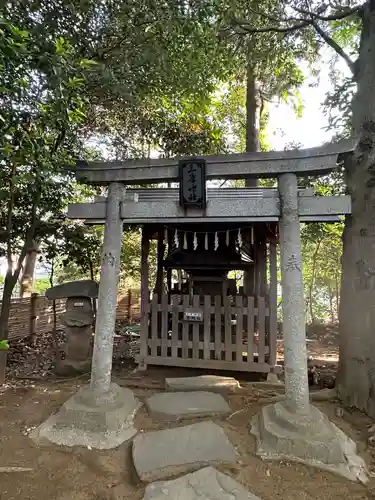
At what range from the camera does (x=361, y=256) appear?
→ 4.16m

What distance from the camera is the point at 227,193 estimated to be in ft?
12.7

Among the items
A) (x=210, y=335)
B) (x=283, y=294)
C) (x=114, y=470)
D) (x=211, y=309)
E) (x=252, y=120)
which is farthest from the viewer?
(x=252, y=120)

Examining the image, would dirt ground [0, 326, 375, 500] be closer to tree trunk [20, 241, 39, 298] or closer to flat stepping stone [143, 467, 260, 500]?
flat stepping stone [143, 467, 260, 500]

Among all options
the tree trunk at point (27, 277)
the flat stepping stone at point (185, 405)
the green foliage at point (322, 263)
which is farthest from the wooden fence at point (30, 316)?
the green foliage at point (322, 263)

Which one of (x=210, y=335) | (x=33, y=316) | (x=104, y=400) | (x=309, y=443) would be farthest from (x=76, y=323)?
(x=309, y=443)

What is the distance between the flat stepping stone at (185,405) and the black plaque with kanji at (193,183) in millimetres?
2412

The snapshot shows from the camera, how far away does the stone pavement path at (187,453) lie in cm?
248

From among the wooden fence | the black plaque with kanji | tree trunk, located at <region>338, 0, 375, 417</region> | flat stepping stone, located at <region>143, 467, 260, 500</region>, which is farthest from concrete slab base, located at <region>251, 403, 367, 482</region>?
the wooden fence

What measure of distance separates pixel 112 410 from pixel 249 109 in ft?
29.5

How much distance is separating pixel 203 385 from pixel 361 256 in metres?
2.73

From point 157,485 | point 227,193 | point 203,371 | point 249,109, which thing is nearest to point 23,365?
point 203,371

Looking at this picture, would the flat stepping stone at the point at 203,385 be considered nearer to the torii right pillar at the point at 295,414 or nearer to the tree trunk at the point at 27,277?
the torii right pillar at the point at 295,414

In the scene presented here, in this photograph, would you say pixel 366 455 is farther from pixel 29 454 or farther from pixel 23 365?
pixel 23 365

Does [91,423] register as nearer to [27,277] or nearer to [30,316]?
[30,316]
